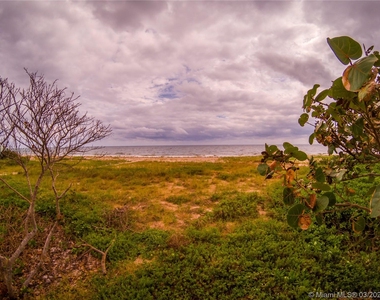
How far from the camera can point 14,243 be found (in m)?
6.50

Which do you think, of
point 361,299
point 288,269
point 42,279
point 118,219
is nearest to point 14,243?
point 42,279

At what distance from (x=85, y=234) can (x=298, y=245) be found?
6204 mm

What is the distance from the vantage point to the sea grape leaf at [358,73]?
3.54 feet

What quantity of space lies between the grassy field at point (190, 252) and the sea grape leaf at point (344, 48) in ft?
11.0

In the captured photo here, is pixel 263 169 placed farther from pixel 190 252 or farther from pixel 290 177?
pixel 190 252

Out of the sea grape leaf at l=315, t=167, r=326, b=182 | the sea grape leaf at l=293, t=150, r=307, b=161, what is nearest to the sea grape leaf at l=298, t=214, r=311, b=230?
the sea grape leaf at l=293, t=150, r=307, b=161

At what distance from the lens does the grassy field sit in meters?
5.21

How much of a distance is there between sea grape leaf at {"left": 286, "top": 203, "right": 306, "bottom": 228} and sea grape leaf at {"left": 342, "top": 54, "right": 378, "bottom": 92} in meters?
0.70

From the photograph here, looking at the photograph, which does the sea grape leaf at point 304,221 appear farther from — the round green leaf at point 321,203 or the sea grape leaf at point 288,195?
the sea grape leaf at point 288,195

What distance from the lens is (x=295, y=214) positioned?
147cm

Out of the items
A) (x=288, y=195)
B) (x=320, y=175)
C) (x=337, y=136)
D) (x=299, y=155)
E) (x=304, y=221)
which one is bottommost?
(x=304, y=221)

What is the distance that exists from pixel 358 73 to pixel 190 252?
6180 mm

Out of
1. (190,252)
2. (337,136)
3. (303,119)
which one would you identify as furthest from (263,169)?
(190,252)

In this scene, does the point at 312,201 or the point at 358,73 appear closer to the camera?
the point at 358,73
